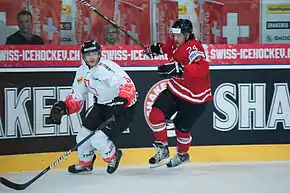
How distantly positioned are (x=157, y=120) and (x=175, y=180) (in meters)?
0.57

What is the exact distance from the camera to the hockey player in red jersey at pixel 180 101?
496cm

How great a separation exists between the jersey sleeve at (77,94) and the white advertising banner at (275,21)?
174 cm

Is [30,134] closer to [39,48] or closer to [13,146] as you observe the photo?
[13,146]

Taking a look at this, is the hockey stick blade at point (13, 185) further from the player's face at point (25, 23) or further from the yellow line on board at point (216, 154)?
the player's face at point (25, 23)

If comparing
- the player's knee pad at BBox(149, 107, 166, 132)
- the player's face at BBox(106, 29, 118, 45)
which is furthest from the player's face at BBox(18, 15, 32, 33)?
the player's knee pad at BBox(149, 107, 166, 132)

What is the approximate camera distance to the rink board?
200 inches

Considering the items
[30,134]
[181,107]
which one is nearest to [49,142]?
[30,134]

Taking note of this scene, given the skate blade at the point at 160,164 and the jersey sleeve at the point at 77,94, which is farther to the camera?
the skate blade at the point at 160,164

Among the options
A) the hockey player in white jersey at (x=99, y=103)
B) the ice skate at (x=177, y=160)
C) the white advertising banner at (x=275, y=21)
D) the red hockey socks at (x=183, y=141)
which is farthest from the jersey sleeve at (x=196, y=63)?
the white advertising banner at (x=275, y=21)

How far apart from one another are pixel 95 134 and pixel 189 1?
1.67 meters

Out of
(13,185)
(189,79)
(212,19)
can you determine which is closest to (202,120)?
(189,79)

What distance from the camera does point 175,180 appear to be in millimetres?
4590

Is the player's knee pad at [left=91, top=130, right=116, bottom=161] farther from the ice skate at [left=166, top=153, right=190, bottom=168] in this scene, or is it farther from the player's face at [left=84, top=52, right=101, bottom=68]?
the ice skate at [left=166, top=153, right=190, bottom=168]

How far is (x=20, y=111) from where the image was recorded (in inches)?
199
